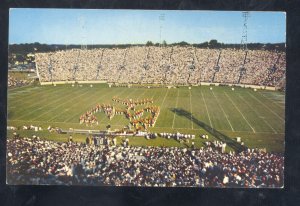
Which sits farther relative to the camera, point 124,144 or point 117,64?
point 117,64

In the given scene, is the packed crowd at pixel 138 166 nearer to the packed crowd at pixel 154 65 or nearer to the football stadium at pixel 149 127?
the football stadium at pixel 149 127

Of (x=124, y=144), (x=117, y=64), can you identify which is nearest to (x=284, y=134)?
(x=124, y=144)

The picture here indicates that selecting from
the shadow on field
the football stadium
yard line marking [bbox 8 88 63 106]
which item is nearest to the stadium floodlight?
the football stadium

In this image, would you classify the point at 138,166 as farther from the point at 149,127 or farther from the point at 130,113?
the point at 130,113

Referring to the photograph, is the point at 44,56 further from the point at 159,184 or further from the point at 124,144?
the point at 159,184

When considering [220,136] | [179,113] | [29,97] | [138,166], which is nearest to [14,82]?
[29,97]

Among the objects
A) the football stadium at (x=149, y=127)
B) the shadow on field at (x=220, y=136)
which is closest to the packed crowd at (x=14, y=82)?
the football stadium at (x=149, y=127)
